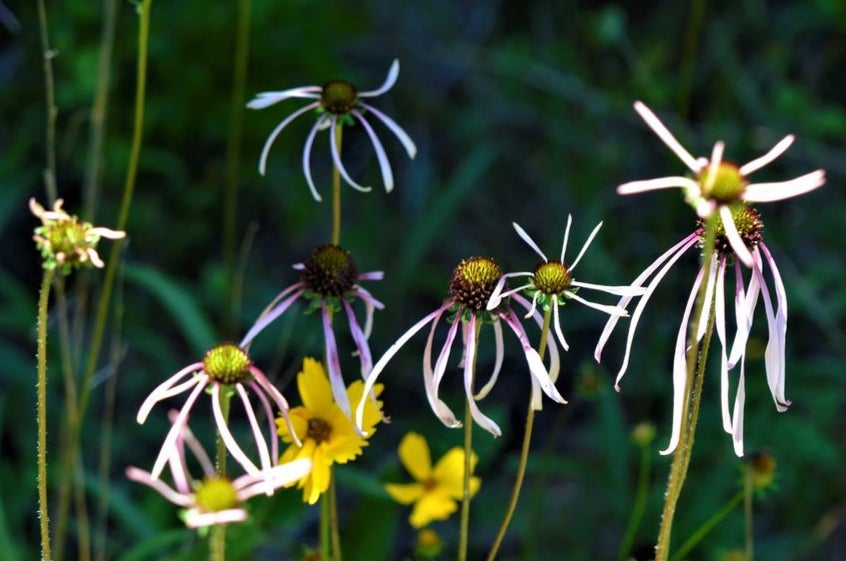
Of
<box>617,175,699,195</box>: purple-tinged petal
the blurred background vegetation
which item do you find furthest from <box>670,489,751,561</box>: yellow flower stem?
<box>617,175,699,195</box>: purple-tinged petal

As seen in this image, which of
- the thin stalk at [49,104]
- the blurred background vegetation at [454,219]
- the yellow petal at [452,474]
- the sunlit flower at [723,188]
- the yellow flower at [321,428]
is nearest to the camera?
the sunlit flower at [723,188]

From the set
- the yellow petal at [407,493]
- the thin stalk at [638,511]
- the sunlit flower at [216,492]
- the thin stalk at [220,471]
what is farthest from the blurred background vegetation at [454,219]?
the sunlit flower at [216,492]

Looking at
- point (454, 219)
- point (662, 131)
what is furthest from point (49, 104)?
point (454, 219)

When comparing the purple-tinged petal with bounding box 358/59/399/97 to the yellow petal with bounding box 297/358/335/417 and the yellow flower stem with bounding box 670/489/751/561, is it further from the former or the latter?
the yellow flower stem with bounding box 670/489/751/561

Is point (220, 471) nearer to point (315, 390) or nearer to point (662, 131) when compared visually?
point (315, 390)

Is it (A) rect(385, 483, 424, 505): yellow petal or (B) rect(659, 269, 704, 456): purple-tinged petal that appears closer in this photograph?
(B) rect(659, 269, 704, 456): purple-tinged petal

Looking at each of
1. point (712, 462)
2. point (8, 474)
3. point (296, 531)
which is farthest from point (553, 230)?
point (8, 474)

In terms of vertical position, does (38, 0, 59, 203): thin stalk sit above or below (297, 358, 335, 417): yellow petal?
above

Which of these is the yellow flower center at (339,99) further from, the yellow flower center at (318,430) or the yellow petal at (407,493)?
the yellow petal at (407,493)
